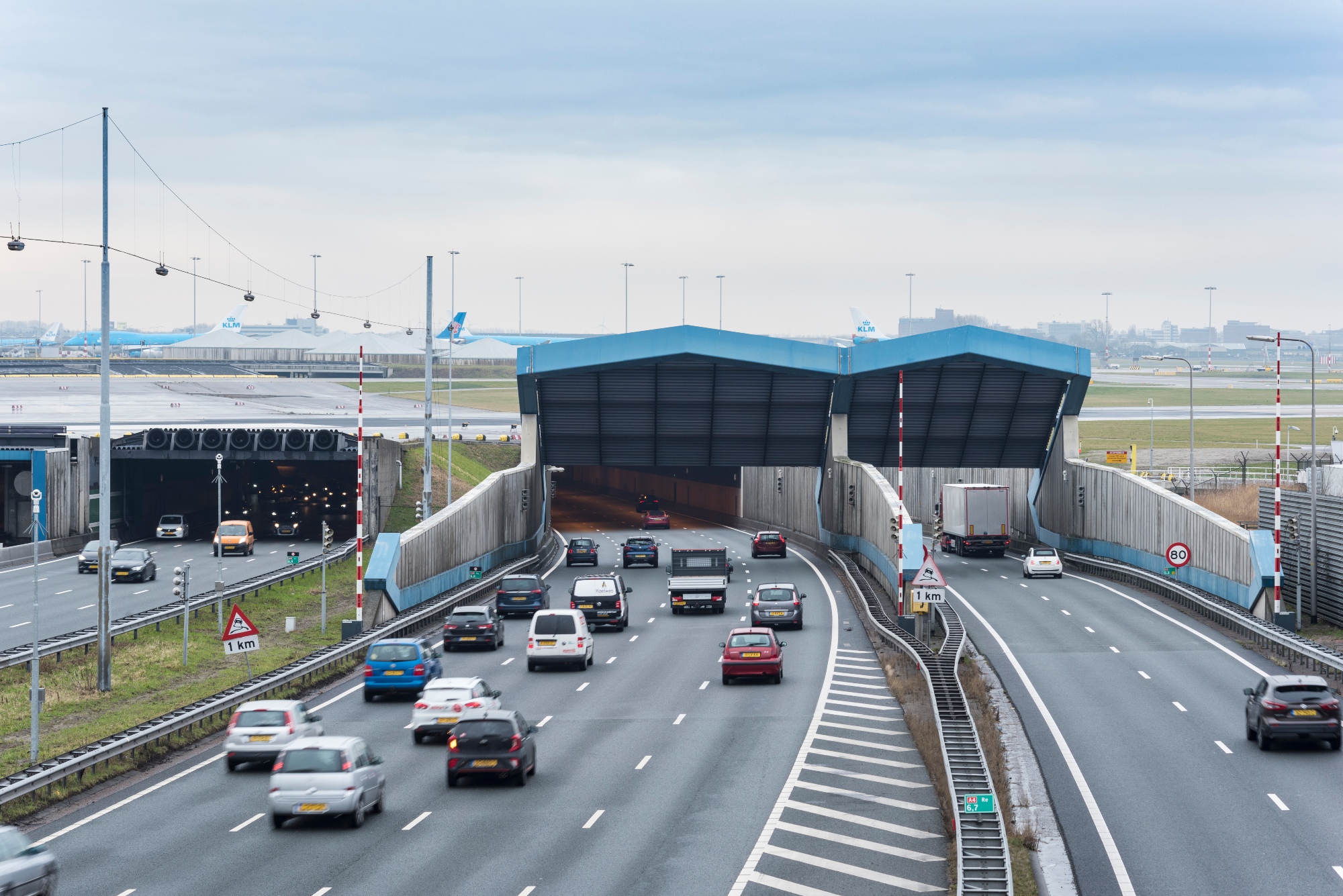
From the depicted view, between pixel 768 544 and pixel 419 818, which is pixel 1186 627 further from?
pixel 419 818

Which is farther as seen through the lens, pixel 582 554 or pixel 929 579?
pixel 582 554

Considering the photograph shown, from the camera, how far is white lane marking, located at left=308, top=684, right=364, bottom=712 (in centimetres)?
Result: 3478

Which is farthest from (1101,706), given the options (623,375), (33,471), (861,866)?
(33,471)

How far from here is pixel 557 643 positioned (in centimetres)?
4041

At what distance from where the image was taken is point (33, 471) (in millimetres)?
71125

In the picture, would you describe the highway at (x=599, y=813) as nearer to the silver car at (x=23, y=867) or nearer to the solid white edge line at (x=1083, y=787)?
the silver car at (x=23, y=867)

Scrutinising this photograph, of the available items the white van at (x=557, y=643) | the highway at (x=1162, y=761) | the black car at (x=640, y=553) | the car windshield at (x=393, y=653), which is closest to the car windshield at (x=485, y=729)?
the highway at (x=1162, y=761)

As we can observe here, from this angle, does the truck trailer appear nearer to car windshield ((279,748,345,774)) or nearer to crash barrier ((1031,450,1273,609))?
crash barrier ((1031,450,1273,609))

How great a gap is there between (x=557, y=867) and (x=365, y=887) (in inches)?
105

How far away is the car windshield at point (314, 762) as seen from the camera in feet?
76.6

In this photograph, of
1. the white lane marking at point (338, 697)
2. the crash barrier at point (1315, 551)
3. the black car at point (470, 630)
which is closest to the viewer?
the white lane marking at point (338, 697)

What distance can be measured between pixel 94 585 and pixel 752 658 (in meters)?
33.2

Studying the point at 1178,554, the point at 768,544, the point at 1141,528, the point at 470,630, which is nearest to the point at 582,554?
the point at 768,544

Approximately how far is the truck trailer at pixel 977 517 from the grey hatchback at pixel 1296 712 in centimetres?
4333
